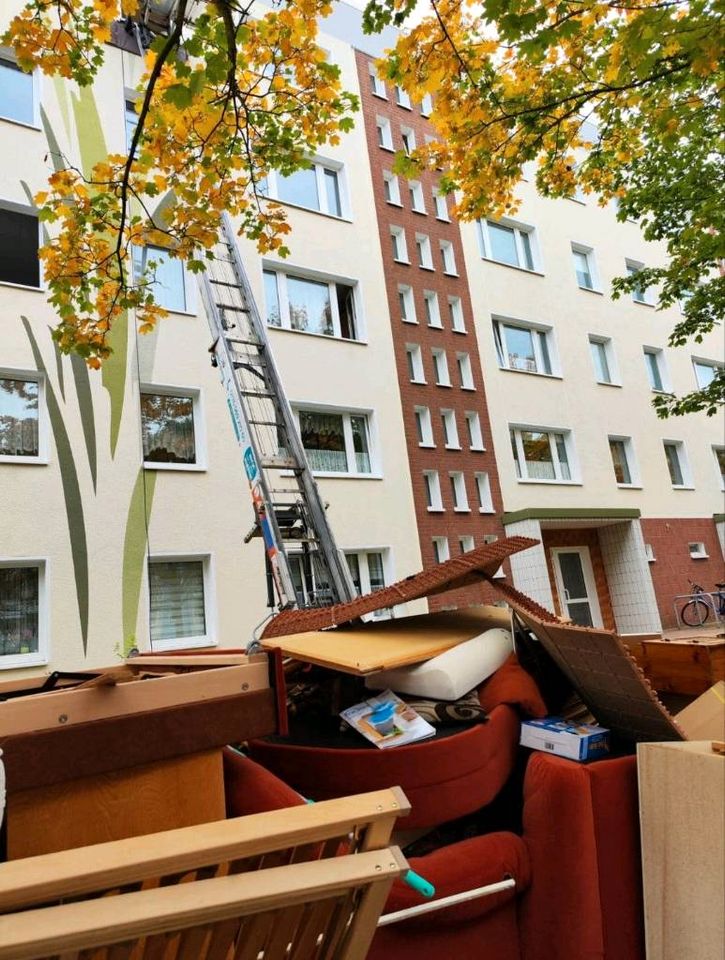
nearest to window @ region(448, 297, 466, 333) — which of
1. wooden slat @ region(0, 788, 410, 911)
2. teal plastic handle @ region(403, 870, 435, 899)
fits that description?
teal plastic handle @ region(403, 870, 435, 899)

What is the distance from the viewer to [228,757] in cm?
211

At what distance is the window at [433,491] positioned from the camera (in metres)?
12.8

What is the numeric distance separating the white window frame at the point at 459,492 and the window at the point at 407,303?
350 centimetres

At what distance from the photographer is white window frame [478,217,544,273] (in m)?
16.2

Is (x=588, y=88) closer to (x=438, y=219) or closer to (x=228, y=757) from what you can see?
(x=228, y=757)

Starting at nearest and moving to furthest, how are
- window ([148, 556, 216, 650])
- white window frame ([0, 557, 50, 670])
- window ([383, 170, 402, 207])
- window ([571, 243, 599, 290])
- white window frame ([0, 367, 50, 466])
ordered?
1. white window frame ([0, 557, 50, 670])
2. white window frame ([0, 367, 50, 466])
3. window ([148, 556, 216, 650])
4. window ([383, 170, 402, 207])
5. window ([571, 243, 599, 290])

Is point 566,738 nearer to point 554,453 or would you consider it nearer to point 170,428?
point 170,428

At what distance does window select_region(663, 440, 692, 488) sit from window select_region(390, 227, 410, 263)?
30.0ft

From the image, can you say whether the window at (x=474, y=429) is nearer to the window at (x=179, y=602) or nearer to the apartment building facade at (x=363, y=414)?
the apartment building facade at (x=363, y=414)

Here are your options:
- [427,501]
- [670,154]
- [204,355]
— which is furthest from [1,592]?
[670,154]

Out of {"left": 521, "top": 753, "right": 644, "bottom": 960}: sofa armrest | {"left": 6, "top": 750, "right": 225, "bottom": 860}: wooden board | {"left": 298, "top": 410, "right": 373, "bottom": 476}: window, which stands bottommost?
{"left": 521, "top": 753, "right": 644, "bottom": 960}: sofa armrest

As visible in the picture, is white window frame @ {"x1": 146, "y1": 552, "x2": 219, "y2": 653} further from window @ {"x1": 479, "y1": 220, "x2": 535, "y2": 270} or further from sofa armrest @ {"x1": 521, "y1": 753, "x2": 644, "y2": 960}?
window @ {"x1": 479, "y1": 220, "x2": 535, "y2": 270}

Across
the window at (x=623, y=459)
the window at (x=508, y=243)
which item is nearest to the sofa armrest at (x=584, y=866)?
the window at (x=508, y=243)

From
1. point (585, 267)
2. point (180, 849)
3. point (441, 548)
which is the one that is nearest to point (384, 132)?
point (585, 267)
